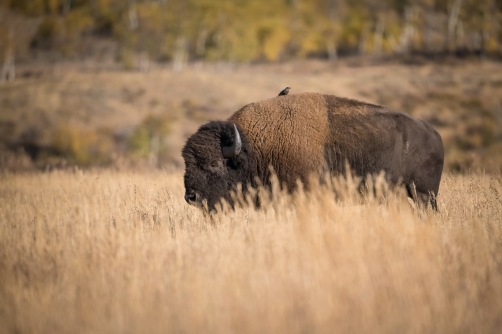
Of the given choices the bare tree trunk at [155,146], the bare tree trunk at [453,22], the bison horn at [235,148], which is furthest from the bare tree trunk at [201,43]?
the bison horn at [235,148]

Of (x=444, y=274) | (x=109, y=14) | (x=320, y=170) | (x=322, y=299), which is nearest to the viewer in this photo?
(x=322, y=299)

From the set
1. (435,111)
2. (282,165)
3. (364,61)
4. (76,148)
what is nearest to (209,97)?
(76,148)

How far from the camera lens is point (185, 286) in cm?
391

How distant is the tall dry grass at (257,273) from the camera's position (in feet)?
11.2

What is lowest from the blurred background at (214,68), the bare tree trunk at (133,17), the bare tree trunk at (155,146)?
the bare tree trunk at (155,146)

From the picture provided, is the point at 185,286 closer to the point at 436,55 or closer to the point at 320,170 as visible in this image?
the point at 320,170

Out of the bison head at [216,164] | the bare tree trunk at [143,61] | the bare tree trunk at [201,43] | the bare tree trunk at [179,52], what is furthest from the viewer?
the bare tree trunk at [201,43]

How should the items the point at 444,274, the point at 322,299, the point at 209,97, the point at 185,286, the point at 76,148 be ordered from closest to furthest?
the point at 322,299 < the point at 185,286 < the point at 444,274 < the point at 76,148 < the point at 209,97

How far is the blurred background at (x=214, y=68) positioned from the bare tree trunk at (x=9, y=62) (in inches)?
8.2

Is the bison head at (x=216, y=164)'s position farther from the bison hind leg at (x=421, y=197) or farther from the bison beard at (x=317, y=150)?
the bison hind leg at (x=421, y=197)

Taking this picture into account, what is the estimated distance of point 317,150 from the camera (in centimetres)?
686

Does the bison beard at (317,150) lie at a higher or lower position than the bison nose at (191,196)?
higher

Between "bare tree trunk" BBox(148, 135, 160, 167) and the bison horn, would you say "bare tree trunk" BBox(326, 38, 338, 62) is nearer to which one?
"bare tree trunk" BBox(148, 135, 160, 167)

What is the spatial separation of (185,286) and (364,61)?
6722 cm
